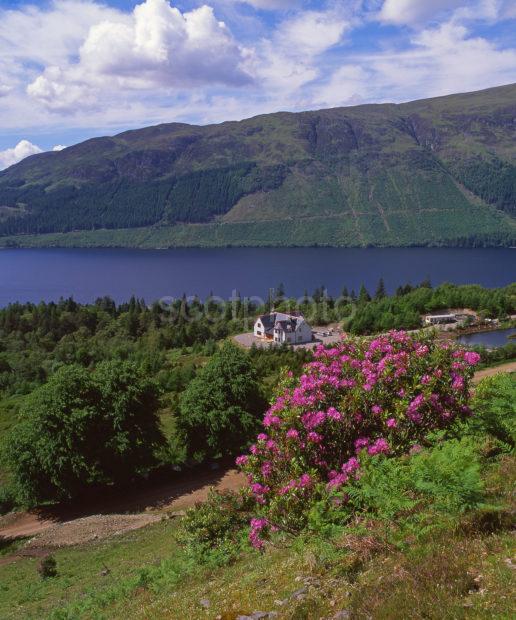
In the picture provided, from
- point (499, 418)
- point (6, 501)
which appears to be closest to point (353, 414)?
point (499, 418)

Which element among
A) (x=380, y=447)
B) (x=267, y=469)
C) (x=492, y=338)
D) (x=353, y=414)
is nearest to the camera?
(x=380, y=447)

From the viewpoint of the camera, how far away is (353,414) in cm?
1266

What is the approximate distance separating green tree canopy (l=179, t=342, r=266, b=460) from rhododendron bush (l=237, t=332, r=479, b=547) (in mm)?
18684

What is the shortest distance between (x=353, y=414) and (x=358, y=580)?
200 inches

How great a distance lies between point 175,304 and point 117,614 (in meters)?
111

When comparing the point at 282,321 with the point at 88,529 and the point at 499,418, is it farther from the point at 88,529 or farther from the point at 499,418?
the point at 499,418

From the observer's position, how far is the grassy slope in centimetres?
660

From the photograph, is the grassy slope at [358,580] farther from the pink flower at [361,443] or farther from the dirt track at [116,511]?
the dirt track at [116,511]

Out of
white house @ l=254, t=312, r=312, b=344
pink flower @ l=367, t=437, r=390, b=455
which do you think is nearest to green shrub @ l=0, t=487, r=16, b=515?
pink flower @ l=367, t=437, r=390, b=455

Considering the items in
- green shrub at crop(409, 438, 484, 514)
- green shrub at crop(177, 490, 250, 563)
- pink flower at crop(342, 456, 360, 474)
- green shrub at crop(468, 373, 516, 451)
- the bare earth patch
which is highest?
green shrub at crop(409, 438, 484, 514)

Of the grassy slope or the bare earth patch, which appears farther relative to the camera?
the bare earth patch

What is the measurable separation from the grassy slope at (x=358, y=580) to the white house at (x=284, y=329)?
71.3m

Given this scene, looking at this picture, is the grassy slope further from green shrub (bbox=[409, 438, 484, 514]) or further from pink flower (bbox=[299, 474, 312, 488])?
pink flower (bbox=[299, 474, 312, 488])

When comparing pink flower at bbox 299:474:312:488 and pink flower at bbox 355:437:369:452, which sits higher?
pink flower at bbox 355:437:369:452
